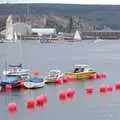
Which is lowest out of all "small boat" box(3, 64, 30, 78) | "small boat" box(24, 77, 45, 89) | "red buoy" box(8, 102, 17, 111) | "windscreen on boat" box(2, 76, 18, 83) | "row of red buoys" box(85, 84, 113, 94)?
"row of red buoys" box(85, 84, 113, 94)

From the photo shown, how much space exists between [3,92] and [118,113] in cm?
1254

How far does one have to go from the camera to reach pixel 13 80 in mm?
54562

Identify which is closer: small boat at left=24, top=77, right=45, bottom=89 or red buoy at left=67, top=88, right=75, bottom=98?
red buoy at left=67, top=88, right=75, bottom=98

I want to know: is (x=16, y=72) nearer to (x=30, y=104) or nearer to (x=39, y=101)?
(x=39, y=101)

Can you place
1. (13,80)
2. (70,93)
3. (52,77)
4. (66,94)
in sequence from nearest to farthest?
1. (66,94)
2. (70,93)
3. (13,80)
4. (52,77)

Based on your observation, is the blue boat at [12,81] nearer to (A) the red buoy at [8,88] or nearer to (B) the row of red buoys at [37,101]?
(A) the red buoy at [8,88]

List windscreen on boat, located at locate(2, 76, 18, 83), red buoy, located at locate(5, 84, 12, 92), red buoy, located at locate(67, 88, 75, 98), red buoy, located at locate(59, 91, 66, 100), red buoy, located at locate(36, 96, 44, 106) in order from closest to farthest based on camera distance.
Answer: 1. red buoy, located at locate(36, 96, 44, 106)
2. red buoy, located at locate(59, 91, 66, 100)
3. red buoy, located at locate(67, 88, 75, 98)
4. red buoy, located at locate(5, 84, 12, 92)
5. windscreen on boat, located at locate(2, 76, 18, 83)

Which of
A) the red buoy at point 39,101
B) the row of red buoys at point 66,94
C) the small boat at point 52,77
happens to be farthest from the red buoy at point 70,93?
the small boat at point 52,77

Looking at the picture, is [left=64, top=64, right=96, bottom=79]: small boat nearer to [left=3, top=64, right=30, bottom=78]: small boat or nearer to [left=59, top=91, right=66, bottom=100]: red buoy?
[left=3, top=64, right=30, bottom=78]: small boat

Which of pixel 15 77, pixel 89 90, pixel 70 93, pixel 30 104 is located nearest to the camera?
pixel 30 104

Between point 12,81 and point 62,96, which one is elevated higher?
point 12,81

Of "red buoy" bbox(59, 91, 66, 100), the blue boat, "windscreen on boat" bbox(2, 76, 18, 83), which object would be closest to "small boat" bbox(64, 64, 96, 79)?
the blue boat

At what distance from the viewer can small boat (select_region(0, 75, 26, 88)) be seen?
53.5 m

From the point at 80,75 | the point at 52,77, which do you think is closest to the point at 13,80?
the point at 52,77
